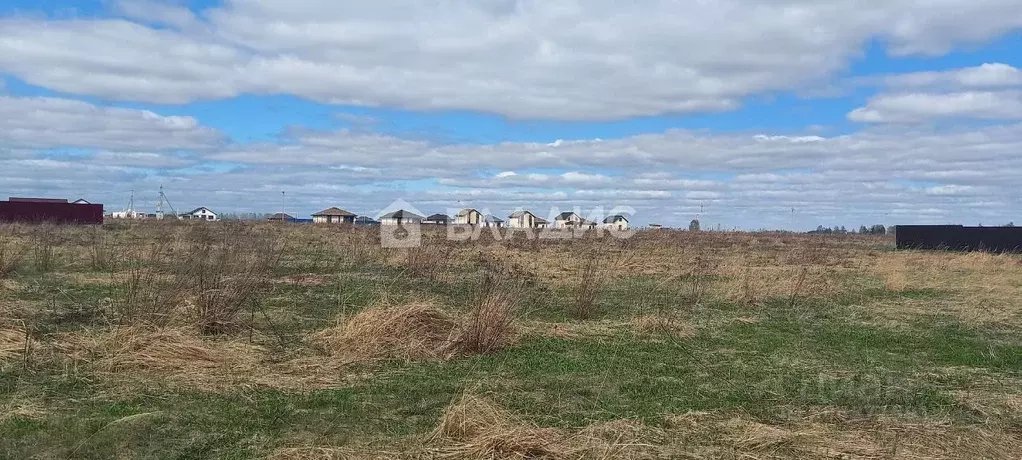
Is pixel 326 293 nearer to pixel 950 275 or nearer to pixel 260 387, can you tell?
pixel 260 387

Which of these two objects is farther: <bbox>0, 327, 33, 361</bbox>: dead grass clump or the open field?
<bbox>0, 327, 33, 361</bbox>: dead grass clump

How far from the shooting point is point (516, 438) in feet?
14.1

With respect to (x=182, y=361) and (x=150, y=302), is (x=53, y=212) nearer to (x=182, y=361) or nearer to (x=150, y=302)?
(x=150, y=302)

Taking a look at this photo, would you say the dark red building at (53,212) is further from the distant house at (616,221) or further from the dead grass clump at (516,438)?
the dead grass clump at (516,438)

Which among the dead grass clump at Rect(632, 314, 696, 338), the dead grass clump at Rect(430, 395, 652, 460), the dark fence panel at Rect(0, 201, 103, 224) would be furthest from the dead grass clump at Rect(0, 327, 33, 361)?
the dark fence panel at Rect(0, 201, 103, 224)

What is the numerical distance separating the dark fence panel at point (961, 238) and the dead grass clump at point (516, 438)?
32.9m

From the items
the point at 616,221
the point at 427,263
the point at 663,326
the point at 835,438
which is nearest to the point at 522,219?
the point at 616,221

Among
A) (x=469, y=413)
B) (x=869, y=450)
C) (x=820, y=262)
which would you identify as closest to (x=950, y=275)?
(x=820, y=262)

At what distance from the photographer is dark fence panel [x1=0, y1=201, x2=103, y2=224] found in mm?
40594

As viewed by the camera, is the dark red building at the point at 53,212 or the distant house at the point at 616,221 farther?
the distant house at the point at 616,221

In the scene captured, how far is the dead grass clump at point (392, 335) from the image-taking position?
7.25 m

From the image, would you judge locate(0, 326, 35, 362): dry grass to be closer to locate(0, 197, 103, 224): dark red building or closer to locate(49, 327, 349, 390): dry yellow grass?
locate(49, 327, 349, 390): dry yellow grass

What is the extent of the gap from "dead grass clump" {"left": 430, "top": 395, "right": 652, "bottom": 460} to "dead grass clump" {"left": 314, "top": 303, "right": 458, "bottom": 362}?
2.34m

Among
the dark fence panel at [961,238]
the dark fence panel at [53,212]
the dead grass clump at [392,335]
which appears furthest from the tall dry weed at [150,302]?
the dark fence panel at [53,212]
